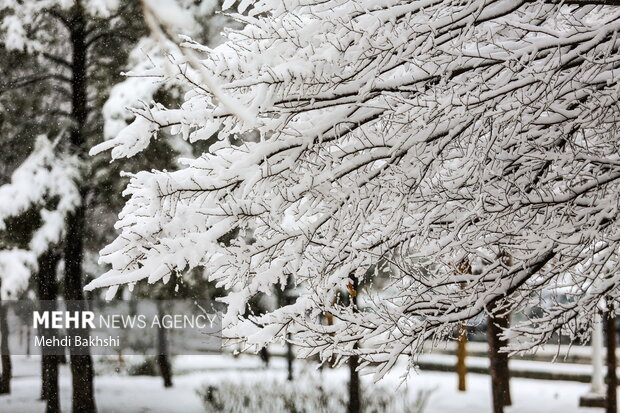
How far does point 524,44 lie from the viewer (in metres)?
4.28

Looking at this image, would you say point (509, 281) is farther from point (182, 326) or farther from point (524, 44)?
point (182, 326)

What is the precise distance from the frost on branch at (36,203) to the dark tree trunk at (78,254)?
0.22 m

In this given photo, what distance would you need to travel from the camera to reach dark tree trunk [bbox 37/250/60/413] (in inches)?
476

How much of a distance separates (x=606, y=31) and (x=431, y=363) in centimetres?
1411

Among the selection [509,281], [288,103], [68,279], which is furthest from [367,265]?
[68,279]

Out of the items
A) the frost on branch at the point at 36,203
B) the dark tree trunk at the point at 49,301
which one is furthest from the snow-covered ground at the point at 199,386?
the frost on branch at the point at 36,203

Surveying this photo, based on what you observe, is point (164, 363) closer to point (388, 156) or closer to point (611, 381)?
point (611, 381)

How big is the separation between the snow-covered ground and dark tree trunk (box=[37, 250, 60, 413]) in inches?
15.7

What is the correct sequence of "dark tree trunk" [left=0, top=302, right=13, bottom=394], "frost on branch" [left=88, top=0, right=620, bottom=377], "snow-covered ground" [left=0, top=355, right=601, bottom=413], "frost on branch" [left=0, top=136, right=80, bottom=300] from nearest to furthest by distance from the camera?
"frost on branch" [left=88, top=0, right=620, bottom=377] → "frost on branch" [left=0, top=136, right=80, bottom=300] → "snow-covered ground" [left=0, top=355, right=601, bottom=413] → "dark tree trunk" [left=0, top=302, right=13, bottom=394]

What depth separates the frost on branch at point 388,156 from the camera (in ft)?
12.8

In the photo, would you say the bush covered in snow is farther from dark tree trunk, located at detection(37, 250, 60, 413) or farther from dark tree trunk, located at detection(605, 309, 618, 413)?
dark tree trunk, located at detection(605, 309, 618, 413)

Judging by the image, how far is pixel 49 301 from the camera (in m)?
12.2

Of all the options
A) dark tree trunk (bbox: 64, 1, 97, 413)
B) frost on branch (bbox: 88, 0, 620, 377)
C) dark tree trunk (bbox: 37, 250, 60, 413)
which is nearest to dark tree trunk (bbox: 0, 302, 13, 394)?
dark tree trunk (bbox: 37, 250, 60, 413)

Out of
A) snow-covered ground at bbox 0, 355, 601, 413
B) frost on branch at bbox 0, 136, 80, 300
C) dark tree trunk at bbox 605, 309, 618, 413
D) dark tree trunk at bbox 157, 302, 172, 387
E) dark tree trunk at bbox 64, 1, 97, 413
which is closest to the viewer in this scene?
dark tree trunk at bbox 605, 309, 618, 413
